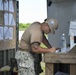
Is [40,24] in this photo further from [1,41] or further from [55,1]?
[1,41]

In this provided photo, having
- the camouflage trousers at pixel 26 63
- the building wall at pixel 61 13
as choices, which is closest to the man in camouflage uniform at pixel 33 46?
the camouflage trousers at pixel 26 63

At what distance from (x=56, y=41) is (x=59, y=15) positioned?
1.67 feet

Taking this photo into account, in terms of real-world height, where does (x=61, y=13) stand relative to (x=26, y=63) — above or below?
above

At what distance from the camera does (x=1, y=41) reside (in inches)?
219

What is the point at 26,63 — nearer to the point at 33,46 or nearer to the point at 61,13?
the point at 33,46

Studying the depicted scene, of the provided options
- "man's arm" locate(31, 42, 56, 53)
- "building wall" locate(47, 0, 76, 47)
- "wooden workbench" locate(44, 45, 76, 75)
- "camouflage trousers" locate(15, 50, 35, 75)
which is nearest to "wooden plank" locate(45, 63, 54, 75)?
"wooden workbench" locate(44, 45, 76, 75)

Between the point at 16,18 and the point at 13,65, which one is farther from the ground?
the point at 16,18

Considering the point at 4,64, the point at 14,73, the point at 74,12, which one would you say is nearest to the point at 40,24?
the point at 74,12

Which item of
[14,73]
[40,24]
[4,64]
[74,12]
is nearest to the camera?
[40,24]

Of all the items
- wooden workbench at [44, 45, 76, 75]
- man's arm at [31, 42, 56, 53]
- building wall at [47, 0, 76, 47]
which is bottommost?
wooden workbench at [44, 45, 76, 75]

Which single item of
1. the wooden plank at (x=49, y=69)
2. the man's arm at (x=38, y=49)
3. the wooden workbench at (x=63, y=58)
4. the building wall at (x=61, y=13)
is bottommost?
the wooden plank at (x=49, y=69)

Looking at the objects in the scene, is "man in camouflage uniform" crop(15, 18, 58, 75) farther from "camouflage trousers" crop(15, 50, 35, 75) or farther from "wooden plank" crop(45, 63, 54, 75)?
"wooden plank" crop(45, 63, 54, 75)

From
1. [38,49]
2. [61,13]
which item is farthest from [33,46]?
[61,13]

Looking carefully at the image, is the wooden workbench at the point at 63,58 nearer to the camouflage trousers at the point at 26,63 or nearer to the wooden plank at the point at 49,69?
the wooden plank at the point at 49,69
